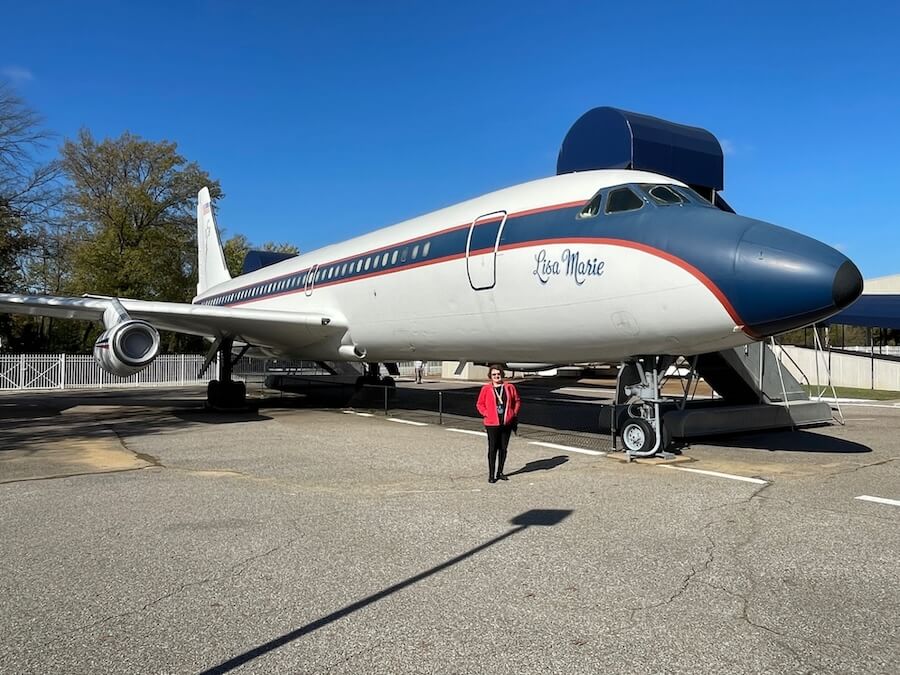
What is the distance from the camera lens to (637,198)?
26.7ft

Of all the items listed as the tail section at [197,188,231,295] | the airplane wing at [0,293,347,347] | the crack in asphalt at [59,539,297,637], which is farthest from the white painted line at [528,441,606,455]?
the tail section at [197,188,231,295]

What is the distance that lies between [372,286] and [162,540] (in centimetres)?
799

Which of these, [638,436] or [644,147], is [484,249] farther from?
[644,147]

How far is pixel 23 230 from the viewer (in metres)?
29.9

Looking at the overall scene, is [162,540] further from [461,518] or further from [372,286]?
[372,286]

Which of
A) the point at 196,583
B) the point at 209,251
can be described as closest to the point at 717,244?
the point at 196,583

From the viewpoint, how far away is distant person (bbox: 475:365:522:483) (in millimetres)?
7309

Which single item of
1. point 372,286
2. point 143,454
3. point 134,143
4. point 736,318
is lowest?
point 143,454

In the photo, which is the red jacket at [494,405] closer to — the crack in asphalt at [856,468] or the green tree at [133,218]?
the crack in asphalt at [856,468]

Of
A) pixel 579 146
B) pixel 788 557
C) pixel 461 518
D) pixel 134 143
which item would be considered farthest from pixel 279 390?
pixel 134 143

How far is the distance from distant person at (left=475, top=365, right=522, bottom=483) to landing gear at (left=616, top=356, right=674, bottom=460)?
2039mm

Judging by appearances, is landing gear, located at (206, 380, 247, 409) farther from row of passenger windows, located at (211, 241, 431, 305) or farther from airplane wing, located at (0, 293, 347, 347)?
row of passenger windows, located at (211, 241, 431, 305)

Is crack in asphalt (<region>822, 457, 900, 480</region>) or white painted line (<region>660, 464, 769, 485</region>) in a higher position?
crack in asphalt (<region>822, 457, 900, 480</region>)

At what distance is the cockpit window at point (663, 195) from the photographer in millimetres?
8086
